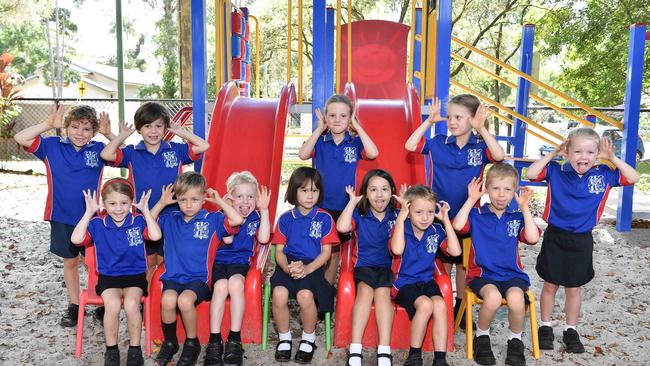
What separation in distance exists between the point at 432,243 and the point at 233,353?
1.48m

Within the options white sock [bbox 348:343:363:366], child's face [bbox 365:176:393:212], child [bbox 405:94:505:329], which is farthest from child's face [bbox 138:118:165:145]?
white sock [bbox 348:343:363:366]

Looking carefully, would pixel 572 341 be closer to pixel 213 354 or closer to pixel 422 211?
pixel 422 211

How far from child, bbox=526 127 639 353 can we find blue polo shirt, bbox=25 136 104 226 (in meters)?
3.25

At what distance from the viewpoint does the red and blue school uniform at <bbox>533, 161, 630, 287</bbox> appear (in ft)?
12.7

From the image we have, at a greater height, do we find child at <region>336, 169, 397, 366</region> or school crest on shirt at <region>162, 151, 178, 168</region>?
school crest on shirt at <region>162, 151, 178, 168</region>

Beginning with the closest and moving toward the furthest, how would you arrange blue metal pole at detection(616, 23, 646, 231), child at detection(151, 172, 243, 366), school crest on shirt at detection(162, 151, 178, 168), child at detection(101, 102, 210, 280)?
child at detection(151, 172, 243, 366) < child at detection(101, 102, 210, 280) < school crest on shirt at detection(162, 151, 178, 168) < blue metal pole at detection(616, 23, 646, 231)

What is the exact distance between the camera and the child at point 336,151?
14.5 ft

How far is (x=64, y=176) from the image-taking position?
13.9 ft

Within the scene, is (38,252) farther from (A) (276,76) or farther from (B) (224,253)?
(A) (276,76)

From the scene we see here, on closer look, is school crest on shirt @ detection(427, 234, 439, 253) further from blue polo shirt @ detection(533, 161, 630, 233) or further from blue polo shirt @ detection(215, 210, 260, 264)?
blue polo shirt @ detection(215, 210, 260, 264)

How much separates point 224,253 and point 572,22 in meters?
12.7

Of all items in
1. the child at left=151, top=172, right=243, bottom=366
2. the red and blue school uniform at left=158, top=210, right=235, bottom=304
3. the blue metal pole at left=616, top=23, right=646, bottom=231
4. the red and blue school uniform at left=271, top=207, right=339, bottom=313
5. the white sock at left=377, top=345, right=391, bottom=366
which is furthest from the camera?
the blue metal pole at left=616, top=23, right=646, bottom=231

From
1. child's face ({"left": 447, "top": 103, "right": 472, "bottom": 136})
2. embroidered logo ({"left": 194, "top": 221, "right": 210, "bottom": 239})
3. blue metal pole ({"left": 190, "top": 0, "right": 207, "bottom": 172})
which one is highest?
blue metal pole ({"left": 190, "top": 0, "right": 207, "bottom": 172})

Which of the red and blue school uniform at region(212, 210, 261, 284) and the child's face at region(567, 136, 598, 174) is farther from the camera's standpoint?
the red and blue school uniform at region(212, 210, 261, 284)
